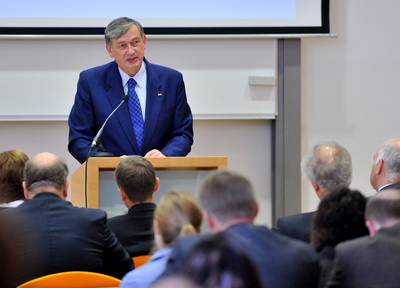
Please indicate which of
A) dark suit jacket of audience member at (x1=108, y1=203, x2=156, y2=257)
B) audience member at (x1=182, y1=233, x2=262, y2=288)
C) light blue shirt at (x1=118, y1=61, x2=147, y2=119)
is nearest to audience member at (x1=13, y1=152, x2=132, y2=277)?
dark suit jacket of audience member at (x1=108, y1=203, x2=156, y2=257)

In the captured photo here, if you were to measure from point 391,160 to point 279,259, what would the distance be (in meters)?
1.59

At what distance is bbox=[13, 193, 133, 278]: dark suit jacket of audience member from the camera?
323 centimetres

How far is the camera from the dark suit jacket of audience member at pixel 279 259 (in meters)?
2.43

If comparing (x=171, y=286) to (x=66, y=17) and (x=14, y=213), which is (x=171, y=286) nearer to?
(x=14, y=213)

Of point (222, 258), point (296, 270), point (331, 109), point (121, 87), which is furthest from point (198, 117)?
point (222, 258)

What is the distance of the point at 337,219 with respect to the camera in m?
2.76

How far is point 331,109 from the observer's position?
618 centimetres

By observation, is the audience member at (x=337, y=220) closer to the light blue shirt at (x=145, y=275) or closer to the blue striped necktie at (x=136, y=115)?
the light blue shirt at (x=145, y=275)

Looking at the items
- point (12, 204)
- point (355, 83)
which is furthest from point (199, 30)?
point (12, 204)

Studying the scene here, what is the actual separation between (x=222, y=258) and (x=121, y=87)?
3.05 metres

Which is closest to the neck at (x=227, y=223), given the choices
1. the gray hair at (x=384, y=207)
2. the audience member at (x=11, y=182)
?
the gray hair at (x=384, y=207)

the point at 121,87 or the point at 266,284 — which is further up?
the point at 121,87

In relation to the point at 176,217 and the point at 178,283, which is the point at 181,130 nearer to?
the point at 176,217

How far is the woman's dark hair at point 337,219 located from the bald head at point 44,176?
1.13m
